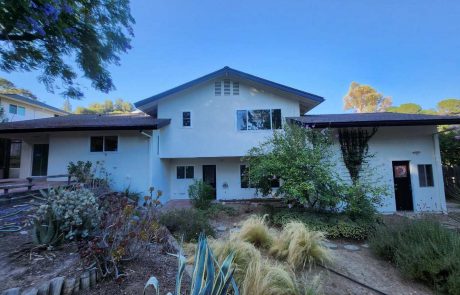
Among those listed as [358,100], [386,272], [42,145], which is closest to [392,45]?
[386,272]

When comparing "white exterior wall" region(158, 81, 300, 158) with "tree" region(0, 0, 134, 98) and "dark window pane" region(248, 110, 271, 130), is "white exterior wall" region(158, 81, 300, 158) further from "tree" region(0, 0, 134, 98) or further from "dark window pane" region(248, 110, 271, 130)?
"tree" region(0, 0, 134, 98)

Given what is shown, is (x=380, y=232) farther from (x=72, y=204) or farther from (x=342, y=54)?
(x=342, y=54)

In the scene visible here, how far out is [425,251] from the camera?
4.25 metres

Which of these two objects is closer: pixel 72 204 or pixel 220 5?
pixel 72 204

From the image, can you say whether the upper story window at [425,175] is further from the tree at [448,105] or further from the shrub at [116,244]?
the tree at [448,105]

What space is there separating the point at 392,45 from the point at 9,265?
20799 millimetres

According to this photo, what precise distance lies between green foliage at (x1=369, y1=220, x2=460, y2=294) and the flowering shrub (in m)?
6.41

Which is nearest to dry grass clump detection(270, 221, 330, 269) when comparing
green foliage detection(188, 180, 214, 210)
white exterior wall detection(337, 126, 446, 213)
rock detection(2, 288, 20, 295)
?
rock detection(2, 288, 20, 295)

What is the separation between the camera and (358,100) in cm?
3189

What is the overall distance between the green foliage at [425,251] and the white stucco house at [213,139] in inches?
215

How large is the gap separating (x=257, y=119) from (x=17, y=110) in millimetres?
24712

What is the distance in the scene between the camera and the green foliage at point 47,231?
3676 mm

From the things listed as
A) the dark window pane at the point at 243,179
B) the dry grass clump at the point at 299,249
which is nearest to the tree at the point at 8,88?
the dark window pane at the point at 243,179

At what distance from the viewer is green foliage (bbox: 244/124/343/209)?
24.6ft
